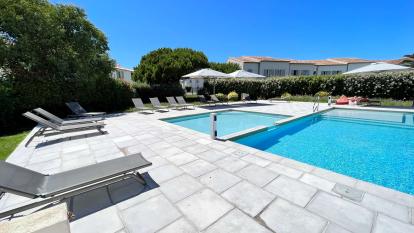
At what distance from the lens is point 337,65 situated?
35281 mm

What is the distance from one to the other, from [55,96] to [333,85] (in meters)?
21.2

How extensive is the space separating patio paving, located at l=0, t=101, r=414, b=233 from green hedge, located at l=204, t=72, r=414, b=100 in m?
16.5

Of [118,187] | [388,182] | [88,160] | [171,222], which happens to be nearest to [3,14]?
[88,160]

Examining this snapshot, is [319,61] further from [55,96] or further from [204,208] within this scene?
[204,208]

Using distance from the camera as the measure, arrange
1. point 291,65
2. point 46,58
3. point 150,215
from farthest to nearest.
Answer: point 291,65, point 46,58, point 150,215

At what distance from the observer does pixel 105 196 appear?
2852mm

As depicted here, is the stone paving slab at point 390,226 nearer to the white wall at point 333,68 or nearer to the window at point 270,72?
the window at point 270,72

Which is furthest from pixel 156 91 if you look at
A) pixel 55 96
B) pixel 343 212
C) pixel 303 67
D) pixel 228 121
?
pixel 303 67

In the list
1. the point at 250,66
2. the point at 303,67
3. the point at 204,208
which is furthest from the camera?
the point at 303,67

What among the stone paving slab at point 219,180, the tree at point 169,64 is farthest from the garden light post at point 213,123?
the tree at point 169,64

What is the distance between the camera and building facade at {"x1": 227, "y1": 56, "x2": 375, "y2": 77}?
33344mm

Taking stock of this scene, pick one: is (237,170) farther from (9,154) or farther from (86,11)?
(86,11)

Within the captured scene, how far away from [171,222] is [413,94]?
19574 millimetres

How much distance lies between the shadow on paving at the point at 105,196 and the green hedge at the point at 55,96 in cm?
875
